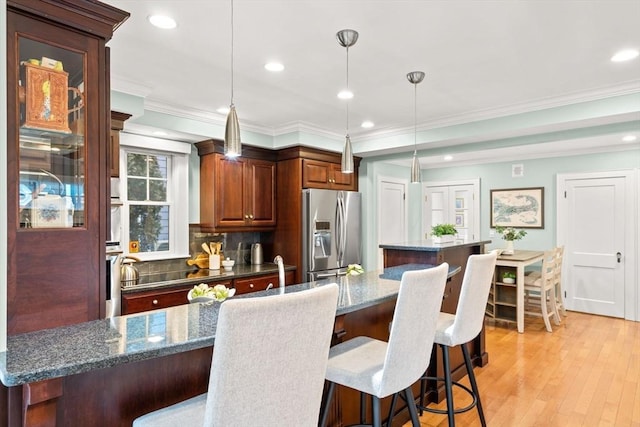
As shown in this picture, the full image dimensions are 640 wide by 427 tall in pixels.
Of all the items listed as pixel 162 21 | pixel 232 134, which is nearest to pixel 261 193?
pixel 162 21

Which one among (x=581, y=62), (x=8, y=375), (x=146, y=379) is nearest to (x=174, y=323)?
(x=146, y=379)

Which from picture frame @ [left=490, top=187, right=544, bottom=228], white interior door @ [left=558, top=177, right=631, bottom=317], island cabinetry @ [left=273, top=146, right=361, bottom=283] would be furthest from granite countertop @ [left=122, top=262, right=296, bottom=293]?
white interior door @ [left=558, top=177, right=631, bottom=317]

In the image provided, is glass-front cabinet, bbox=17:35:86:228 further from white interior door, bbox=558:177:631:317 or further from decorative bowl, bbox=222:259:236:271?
white interior door, bbox=558:177:631:317

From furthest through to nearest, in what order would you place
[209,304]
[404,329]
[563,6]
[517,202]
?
[517,202], [563,6], [209,304], [404,329]

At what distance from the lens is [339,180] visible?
510cm

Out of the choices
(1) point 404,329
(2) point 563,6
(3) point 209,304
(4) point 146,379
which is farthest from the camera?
(2) point 563,6

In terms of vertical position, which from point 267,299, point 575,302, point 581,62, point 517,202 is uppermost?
point 581,62

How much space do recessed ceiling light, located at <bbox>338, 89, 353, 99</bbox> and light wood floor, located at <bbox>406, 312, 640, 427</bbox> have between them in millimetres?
2501

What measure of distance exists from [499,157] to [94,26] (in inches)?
229

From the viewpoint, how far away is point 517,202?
610 centimetres

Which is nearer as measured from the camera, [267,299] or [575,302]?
[267,299]

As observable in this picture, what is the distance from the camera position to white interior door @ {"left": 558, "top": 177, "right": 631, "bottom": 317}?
17.2ft

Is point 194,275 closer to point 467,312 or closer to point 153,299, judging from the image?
point 153,299

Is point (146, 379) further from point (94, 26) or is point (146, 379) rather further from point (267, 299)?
point (94, 26)
